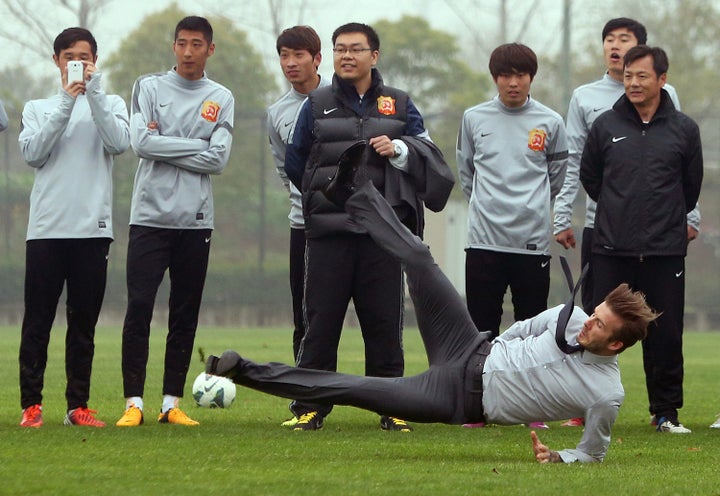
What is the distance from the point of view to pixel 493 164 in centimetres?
952

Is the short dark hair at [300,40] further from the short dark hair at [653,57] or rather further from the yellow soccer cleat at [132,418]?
the yellow soccer cleat at [132,418]

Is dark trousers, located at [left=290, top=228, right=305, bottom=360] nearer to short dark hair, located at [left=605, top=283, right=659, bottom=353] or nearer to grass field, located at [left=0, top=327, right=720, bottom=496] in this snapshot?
grass field, located at [left=0, top=327, right=720, bottom=496]

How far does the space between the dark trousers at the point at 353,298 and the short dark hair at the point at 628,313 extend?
2.03 metres

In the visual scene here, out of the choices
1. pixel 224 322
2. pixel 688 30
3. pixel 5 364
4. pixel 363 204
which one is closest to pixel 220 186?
pixel 224 322

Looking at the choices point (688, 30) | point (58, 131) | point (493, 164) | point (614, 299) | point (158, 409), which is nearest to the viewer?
point (614, 299)

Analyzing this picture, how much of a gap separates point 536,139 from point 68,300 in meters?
3.15

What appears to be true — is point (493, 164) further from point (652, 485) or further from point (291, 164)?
point (652, 485)

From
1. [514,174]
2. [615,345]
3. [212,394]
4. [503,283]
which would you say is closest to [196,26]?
[514,174]

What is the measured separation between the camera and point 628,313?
6938 mm

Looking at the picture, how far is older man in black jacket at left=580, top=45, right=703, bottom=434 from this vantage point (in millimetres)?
8930

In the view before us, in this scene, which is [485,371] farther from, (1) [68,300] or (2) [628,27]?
(2) [628,27]

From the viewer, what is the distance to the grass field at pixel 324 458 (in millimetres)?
6281

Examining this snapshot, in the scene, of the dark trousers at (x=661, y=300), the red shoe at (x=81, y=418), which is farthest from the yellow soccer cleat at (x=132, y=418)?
the dark trousers at (x=661, y=300)

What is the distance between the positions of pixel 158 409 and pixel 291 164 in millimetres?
2484
